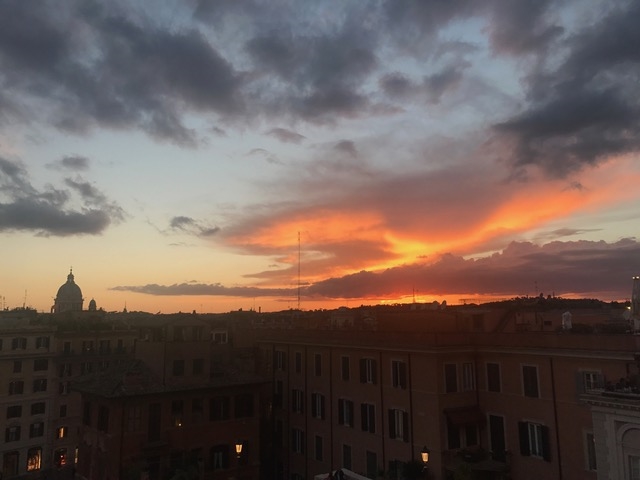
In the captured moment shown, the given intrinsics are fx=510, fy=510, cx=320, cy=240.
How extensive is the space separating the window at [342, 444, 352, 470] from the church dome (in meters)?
162

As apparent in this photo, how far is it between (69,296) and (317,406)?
164 m

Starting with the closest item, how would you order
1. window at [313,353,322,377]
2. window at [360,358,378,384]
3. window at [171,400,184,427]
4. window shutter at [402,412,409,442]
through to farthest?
window shutter at [402,412,409,442], window at [360,358,378,384], window at [171,400,184,427], window at [313,353,322,377]

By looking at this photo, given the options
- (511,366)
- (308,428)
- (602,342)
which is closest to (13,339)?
(308,428)

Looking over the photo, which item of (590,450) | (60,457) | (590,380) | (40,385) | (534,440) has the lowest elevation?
(60,457)

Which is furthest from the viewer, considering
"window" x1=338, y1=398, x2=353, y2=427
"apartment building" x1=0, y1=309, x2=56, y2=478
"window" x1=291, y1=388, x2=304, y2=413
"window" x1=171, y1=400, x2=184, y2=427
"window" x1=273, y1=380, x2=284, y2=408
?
"apartment building" x1=0, y1=309, x2=56, y2=478

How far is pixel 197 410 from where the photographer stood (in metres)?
46.1

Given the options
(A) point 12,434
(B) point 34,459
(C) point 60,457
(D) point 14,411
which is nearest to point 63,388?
(D) point 14,411

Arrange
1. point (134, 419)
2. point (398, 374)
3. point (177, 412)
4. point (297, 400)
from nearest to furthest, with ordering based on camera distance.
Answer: point (398, 374), point (134, 419), point (177, 412), point (297, 400)

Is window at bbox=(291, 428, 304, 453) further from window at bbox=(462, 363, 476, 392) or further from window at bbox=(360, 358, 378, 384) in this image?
window at bbox=(462, 363, 476, 392)

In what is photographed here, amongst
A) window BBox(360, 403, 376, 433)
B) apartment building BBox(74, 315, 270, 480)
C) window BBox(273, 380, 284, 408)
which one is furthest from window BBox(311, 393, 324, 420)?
window BBox(360, 403, 376, 433)

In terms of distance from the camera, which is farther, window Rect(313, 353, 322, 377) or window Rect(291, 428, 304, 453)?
window Rect(291, 428, 304, 453)

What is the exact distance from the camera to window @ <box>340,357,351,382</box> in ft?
141

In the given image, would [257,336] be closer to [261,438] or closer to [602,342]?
[261,438]

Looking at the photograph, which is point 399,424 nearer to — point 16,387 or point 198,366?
point 198,366
